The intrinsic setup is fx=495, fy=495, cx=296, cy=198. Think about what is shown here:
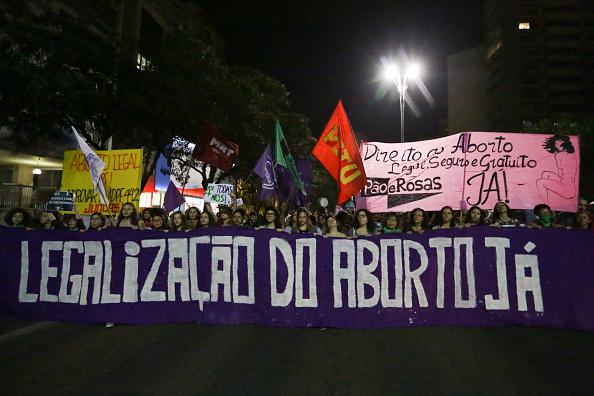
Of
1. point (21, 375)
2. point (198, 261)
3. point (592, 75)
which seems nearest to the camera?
point (21, 375)

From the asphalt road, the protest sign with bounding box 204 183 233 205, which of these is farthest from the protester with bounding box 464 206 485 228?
the protest sign with bounding box 204 183 233 205

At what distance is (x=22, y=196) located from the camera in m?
17.6

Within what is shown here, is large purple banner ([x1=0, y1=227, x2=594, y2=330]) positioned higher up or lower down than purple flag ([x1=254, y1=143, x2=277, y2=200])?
lower down

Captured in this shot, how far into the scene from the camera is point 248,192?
35344 mm

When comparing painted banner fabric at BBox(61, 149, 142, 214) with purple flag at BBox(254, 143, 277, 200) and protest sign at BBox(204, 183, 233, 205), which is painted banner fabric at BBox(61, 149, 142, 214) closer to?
purple flag at BBox(254, 143, 277, 200)

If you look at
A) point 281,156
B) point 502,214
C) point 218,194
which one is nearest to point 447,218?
point 502,214

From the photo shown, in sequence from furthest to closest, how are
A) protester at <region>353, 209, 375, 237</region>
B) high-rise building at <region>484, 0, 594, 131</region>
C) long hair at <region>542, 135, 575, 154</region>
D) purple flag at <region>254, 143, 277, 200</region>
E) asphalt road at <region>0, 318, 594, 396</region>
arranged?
1. high-rise building at <region>484, 0, 594, 131</region>
2. purple flag at <region>254, 143, 277, 200</region>
3. long hair at <region>542, 135, 575, 154</region>
4. protester at <region>353, 209, 375, 237</region>
5. asphalt road at <region>0, 318, 594, 396</region>

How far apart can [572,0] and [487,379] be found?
11522 cm

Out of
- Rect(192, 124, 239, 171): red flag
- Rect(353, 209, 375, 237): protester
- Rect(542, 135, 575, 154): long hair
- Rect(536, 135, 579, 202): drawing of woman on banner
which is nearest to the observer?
Rect(353, 209, 375, 237): protester

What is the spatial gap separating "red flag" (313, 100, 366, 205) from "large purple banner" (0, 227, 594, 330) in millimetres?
2046

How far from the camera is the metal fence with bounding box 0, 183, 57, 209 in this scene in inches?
674

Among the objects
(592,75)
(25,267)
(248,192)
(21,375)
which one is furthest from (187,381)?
(592,75)

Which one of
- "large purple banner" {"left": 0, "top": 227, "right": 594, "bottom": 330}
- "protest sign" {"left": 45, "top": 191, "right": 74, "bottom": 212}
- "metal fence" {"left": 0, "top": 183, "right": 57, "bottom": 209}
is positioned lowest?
"large purple banner" {"left": 0, "top": 227, "right": 594, "bottom": 330}

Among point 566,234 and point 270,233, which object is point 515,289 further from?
point 270,233
